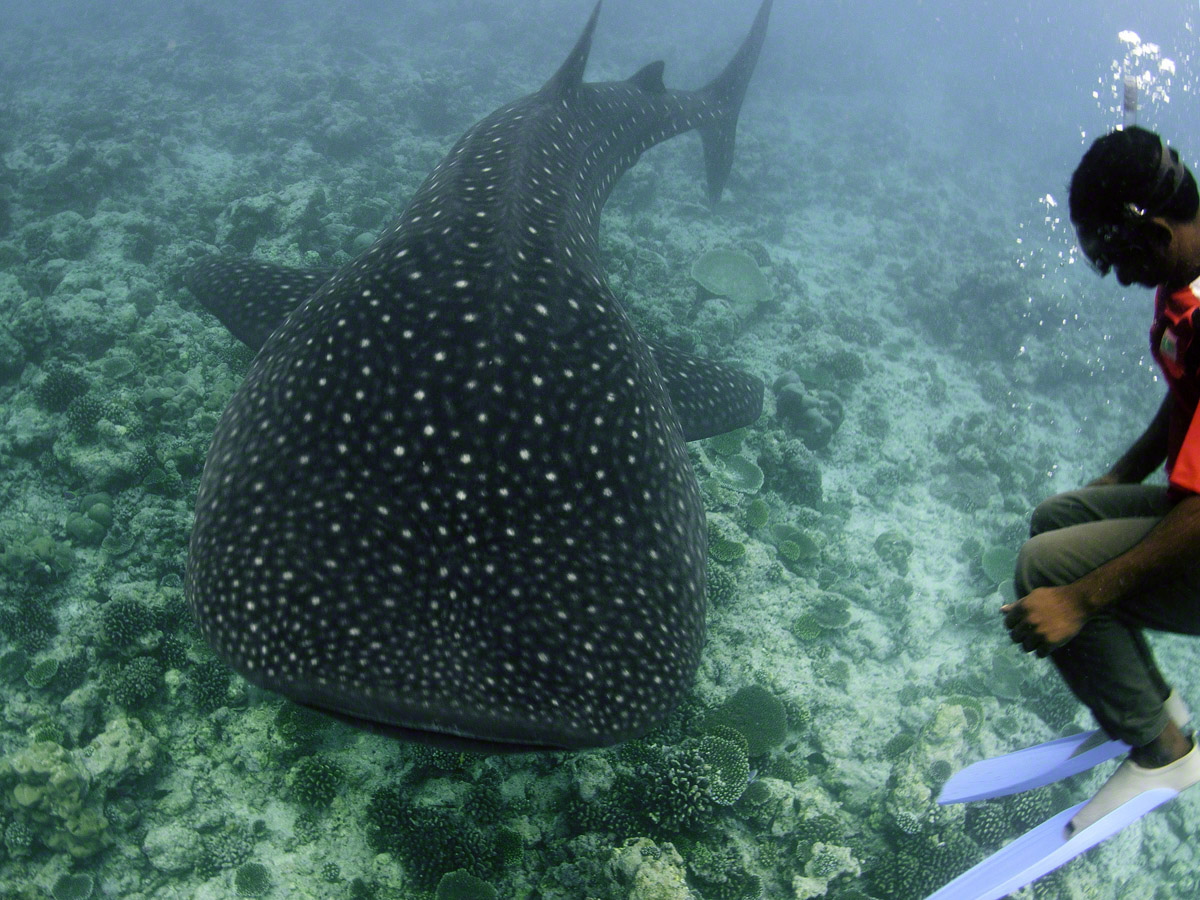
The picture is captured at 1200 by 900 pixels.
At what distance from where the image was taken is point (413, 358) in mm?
2842

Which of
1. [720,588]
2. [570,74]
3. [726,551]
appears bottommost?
[720,588]

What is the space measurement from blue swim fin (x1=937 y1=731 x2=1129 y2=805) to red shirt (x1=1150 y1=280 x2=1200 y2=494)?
2.00 m

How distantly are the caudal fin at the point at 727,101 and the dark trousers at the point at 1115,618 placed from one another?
9.91m

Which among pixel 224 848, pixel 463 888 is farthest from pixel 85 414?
pixel 463 888

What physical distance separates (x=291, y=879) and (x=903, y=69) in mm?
48561

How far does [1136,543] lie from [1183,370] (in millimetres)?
627

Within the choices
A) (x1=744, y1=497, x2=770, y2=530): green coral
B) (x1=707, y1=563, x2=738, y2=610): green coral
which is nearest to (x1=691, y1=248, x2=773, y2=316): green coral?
(x1=744, y1=497, x2=770, y2=530): green coral

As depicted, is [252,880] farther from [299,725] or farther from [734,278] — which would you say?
[734,278]

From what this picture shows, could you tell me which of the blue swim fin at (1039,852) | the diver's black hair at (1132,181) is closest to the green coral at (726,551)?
the blue swim fin at (1039,852)

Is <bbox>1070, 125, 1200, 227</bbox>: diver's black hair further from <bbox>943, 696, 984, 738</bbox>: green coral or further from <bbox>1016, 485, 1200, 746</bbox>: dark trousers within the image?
<bbox>943, 696, 984, 738</bbox>: green coral

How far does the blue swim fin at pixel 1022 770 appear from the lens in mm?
3408

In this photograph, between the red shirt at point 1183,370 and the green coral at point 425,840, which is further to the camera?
the green coral at point 425,840

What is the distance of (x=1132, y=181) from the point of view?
81.2 inches

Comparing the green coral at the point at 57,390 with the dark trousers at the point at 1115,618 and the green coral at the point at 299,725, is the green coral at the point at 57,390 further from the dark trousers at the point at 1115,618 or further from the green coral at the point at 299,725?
the dark trousers at the point at 1115,618
